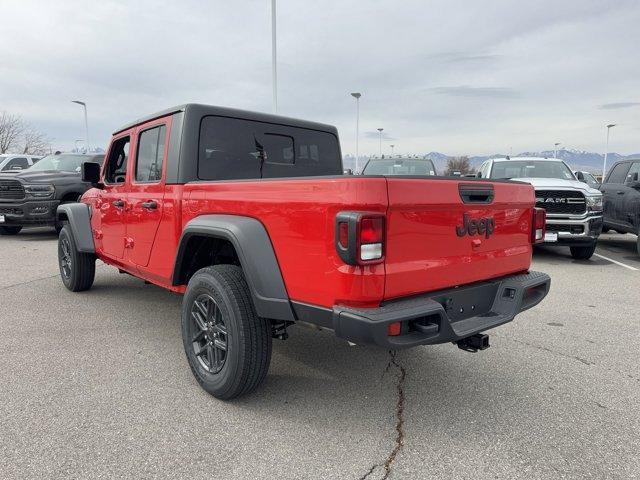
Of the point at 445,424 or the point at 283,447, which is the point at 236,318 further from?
the point at 445,424

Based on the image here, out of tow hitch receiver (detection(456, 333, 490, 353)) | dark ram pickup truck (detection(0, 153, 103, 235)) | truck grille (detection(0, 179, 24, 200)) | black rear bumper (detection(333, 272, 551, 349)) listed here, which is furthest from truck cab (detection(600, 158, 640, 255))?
truck grille (detection(0, 179, 24, 200))

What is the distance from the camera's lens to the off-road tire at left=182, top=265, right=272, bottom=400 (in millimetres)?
2789

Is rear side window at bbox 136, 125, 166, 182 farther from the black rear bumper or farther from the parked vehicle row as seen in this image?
the black rear bumper

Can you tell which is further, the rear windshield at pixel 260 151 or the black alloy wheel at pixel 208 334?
the rear windshield at pixel 260 151

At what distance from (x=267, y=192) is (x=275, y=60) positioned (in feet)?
46.6

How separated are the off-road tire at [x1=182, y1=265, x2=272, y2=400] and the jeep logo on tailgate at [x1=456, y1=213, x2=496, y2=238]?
129cm

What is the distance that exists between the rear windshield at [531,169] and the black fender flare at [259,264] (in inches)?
312

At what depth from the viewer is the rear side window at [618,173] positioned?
986 centimetres

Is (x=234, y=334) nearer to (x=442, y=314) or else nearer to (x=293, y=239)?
(x=293, y=239)

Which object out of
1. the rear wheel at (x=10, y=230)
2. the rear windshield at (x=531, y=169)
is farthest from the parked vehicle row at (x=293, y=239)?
the rear wheel at (x=10, y=230)

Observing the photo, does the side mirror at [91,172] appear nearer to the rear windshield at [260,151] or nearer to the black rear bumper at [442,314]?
the rear windshield at [260,151]

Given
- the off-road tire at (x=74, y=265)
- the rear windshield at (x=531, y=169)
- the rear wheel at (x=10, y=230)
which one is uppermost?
the rear windshield at (x=531, y=169)

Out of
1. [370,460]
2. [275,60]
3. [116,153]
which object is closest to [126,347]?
[116,153]

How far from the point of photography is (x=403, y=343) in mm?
2322
